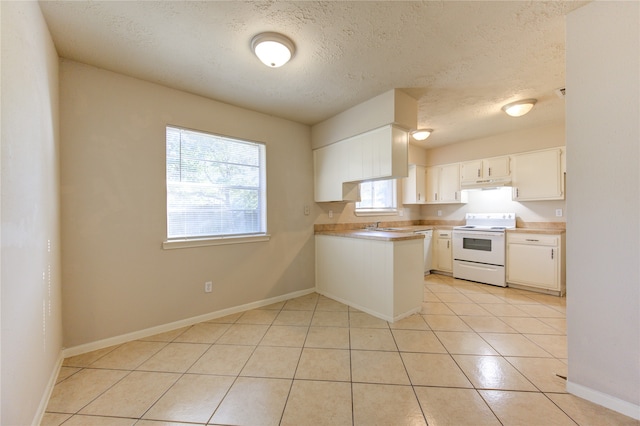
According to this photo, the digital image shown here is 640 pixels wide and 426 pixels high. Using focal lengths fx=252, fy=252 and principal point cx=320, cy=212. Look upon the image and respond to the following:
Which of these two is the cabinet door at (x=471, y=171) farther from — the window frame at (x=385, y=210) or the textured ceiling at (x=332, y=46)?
the textured ceiling at (x=332, y=46)

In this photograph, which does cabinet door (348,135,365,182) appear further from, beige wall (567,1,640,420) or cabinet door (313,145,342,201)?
beige wall (567,1,640,420)

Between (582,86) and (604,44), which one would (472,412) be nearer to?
(582,86)

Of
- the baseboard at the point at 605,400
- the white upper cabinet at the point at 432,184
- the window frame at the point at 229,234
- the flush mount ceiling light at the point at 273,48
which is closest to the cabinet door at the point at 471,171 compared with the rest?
the white upper cabinet at the point at 432,184

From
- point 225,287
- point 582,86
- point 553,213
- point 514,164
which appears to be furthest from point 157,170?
point 553,213

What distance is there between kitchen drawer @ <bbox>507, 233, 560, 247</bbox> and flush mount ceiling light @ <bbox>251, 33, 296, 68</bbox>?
4.09m

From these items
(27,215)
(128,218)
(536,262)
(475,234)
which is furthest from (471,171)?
(27,215)

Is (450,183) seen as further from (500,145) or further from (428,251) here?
(428,251)

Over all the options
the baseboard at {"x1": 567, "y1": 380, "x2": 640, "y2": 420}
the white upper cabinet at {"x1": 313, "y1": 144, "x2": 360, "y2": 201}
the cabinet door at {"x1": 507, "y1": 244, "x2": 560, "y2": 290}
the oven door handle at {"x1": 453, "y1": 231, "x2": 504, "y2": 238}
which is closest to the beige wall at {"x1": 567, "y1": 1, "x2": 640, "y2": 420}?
the baseboard at {"x1": 567, "y1": 380, "x2": 640, "y2": 420}

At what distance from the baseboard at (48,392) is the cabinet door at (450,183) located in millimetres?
5575

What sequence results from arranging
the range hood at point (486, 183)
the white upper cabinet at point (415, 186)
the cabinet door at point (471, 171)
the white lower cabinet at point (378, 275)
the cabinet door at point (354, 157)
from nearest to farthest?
the white lower cabinet at point (378, 275) < the cabinet door at point (354, 157) < the range hood at point (486, 183) < the cabinet door at point (471, 171) < the white upper cabinet at point (415, 186)

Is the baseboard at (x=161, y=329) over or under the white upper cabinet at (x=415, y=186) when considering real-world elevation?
under

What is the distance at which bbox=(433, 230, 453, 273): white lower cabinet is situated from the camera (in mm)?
4664

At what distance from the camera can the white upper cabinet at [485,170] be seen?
4.24 metres

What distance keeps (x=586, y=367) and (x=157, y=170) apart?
374 cm
